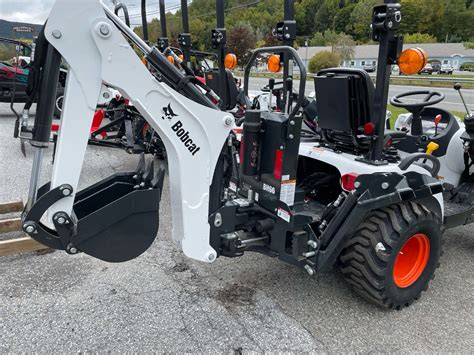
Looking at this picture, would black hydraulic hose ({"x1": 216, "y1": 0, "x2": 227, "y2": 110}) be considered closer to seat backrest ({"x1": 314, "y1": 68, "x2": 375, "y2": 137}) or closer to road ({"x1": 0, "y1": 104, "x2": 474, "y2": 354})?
seat backrest ({"x1": 314, "y1": 68, "x2": 375, "y2": 137})

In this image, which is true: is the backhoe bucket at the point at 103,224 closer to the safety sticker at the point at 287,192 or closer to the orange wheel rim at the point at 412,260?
the safety sticker at the point at 287,192

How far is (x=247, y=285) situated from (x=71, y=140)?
1.87 meters

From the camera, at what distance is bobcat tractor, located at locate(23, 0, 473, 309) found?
Result: 2.28 m

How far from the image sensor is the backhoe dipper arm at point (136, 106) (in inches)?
85.6

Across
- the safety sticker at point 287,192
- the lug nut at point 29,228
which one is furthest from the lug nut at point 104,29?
the safety sticker at point 287,192

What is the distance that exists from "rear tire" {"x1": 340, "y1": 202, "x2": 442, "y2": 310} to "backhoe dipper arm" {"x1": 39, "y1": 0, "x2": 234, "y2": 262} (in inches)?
41.8

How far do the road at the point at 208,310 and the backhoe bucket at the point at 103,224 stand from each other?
0.66m

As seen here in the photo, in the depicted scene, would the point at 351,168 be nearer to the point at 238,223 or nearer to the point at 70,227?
the point at 238,223

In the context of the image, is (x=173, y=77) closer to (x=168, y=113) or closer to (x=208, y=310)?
(x=168, y=113)

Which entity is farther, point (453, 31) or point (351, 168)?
point (453, 31)

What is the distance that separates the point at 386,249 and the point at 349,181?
526 millimetres

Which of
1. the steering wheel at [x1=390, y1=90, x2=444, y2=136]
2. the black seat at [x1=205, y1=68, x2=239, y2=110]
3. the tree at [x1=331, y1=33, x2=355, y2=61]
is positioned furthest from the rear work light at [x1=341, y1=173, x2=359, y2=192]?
the tree at [x1=331, y1=33, x2=355, y2=61]

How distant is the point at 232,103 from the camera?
6.77 m

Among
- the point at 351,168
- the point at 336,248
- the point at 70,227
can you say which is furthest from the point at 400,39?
the point at 70,227
